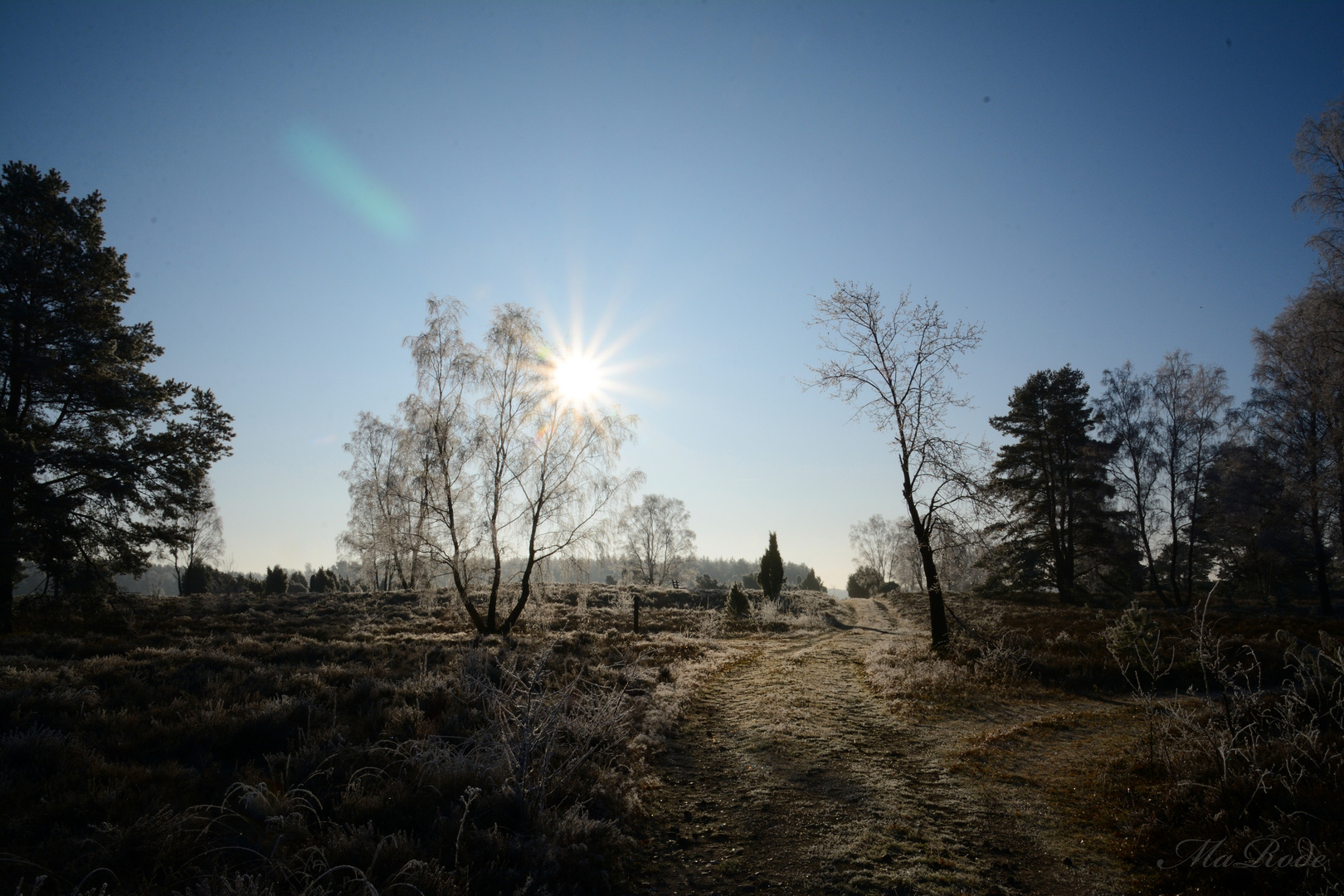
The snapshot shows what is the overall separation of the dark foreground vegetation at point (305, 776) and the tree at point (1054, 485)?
26.7 meters

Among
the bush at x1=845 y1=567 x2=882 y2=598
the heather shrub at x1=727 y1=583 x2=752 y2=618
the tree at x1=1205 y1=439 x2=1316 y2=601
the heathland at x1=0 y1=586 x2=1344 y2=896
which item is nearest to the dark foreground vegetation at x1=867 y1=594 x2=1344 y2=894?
the heathland at x1=0 y1=586 x2=1344 y2=896

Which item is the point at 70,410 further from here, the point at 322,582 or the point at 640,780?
the point at 322,582

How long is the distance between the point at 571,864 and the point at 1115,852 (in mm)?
4526

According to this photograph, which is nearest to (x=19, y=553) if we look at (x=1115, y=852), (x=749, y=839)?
(x=749, y=839)

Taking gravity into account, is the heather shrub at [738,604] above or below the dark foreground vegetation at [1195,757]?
below

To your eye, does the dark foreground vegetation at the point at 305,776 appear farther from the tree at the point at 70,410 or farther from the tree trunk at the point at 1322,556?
the tree trunk at the point at 1322,556

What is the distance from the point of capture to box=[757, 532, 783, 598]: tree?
1599 inches

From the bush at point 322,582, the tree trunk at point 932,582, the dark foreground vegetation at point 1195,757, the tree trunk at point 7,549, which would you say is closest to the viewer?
the dark foreground vegetation at point 1195,757

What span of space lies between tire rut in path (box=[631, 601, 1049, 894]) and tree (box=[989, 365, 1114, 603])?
81.6 feet

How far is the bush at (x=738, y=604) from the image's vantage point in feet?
88.1

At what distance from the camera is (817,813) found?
536cm

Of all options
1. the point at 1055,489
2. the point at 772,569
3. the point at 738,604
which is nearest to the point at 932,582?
the point at 738,604

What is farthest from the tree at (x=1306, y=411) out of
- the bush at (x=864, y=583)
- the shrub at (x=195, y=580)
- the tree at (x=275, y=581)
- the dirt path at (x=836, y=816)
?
the shrub at (x=195, y=580)

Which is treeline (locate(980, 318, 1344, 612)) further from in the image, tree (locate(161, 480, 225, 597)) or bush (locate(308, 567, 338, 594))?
bush (locate(308, 567, 338, 594))
